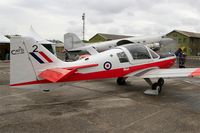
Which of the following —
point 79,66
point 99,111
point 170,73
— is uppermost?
point 79,66

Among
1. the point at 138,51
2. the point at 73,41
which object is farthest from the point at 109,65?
the point at 73,41

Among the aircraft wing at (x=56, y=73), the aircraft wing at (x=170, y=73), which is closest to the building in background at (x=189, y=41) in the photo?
the aircraft wing at (x=170, y=73)

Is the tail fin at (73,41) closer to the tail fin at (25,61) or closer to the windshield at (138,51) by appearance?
the windshield at (138,51)

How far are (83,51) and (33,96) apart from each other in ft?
71.6

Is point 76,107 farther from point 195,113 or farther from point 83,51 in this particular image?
point 83,51

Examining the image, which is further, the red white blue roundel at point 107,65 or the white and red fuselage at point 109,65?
the red white blue roundel at point 107,65

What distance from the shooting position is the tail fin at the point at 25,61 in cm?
648

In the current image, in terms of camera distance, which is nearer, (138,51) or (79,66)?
(79,66)

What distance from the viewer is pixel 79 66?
7.45 meters

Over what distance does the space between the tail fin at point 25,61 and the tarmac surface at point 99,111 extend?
2.94 feet

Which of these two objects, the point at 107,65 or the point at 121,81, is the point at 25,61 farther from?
the point at 121,81

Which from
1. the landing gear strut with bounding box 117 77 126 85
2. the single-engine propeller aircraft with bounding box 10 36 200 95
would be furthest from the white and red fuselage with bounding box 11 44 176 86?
the landing gear strut with bounding box 117 77 126 85

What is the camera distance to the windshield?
881cm

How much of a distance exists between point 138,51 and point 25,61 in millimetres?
4451
